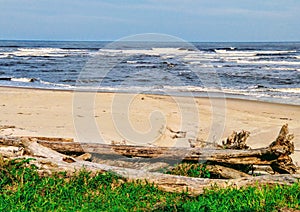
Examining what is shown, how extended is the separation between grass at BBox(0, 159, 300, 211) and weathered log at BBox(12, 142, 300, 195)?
3.6 inches

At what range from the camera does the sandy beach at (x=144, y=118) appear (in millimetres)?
8695

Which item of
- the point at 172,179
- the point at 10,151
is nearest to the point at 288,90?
the point at 172,179

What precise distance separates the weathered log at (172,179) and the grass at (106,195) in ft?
0.30

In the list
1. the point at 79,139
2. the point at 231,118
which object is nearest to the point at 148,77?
the point at 231,118

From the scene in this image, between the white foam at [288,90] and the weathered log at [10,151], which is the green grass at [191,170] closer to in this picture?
the weathered log at [10,151]

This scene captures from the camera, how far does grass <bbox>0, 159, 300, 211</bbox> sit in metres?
4.59

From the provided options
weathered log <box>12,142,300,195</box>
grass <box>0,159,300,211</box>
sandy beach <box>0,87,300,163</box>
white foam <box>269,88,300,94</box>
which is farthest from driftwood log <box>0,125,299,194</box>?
white foam <box>269,88,300,94</box>

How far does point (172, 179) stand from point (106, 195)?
30.5 inches

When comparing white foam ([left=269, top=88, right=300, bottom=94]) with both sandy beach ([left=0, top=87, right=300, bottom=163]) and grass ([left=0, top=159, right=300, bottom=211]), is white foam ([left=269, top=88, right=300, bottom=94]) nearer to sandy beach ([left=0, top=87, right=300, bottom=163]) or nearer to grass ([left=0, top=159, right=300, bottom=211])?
sandy beach ([left=0, top=87, right=300, bottom=163])

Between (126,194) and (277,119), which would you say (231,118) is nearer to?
(277,119)

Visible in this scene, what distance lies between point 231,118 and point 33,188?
7097 mm

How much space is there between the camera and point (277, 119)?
11.4 meters

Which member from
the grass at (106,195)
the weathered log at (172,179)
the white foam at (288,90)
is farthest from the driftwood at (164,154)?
the white foam at (288,90)

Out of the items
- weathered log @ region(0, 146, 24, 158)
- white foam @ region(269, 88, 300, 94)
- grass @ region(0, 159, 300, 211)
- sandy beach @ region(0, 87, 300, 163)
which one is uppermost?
weathered log @ region(0, 146, 24, 158)
